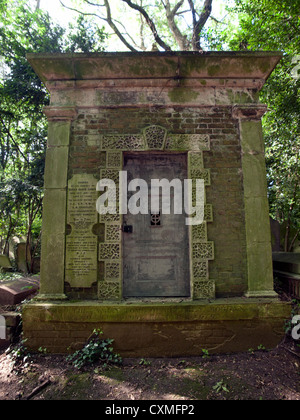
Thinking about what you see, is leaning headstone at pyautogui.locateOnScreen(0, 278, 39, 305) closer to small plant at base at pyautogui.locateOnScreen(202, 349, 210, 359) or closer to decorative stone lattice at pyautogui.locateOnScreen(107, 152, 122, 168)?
decorative stone lattice at pyautogui.locateOnScreen(107, 152, 122, 168)

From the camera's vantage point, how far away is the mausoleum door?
4.19 metres

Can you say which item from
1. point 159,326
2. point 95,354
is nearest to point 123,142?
point 159,326

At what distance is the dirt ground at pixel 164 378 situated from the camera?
3.00 meters

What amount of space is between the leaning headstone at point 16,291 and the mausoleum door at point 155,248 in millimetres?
2104

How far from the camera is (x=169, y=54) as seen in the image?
4.22 m

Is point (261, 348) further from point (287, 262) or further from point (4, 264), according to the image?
point (4, 264)

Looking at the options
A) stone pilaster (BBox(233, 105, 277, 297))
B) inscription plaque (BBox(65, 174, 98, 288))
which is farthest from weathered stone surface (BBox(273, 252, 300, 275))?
inscription plaque (BBox(65, 174, 98, 288))

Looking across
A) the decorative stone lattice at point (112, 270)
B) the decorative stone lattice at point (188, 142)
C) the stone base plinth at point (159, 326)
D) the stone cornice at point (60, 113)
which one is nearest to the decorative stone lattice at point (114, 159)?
the decorative stone lattice at point (188, 142)

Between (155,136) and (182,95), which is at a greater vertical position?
(182,95)

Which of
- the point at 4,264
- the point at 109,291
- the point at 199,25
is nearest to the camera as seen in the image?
the point at 109,291

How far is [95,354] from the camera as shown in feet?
11.8

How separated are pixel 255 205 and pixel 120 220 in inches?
82.2
